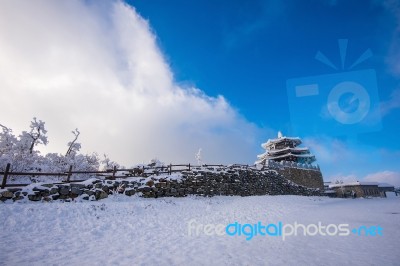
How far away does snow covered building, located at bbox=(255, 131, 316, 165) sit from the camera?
43.0 metres

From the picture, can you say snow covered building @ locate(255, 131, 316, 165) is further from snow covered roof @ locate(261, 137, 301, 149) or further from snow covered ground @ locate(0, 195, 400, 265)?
snow covered ground @ locate(0, 195, 400, 265)

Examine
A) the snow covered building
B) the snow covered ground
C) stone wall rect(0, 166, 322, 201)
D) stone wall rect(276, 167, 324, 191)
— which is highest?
the snow covered building

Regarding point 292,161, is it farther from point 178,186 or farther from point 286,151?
point 178,186

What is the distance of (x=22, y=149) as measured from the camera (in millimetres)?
23000

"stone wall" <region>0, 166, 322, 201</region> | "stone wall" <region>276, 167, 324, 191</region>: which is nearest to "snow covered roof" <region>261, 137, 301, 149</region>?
"stone wall" <region>276, 167, 324, 191</region>

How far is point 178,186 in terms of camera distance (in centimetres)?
1761

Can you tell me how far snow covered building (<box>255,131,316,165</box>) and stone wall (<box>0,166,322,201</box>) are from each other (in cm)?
1316

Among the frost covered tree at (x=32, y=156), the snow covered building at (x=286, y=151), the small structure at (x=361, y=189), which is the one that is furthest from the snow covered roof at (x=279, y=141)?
the frost covered tree at (x=32, y=156)

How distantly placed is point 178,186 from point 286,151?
33.0 meters

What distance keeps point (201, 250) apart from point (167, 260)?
3.96ft

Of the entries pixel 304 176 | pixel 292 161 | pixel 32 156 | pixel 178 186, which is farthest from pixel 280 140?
pixel 32 156

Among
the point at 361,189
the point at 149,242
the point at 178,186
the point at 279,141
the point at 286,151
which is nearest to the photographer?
the point at 149,242

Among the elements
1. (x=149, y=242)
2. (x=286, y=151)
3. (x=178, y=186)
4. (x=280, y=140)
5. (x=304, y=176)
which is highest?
(x=280, y=140)

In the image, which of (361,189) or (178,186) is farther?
(361,189)
